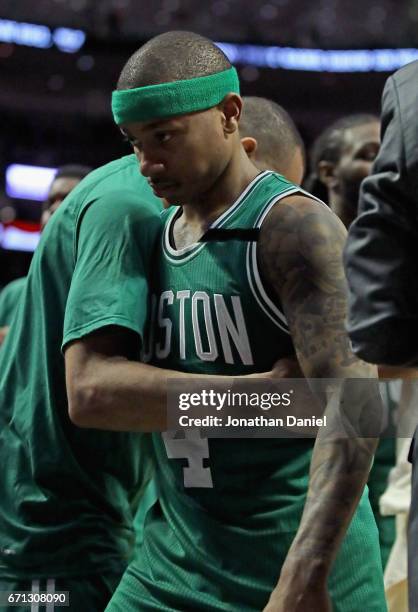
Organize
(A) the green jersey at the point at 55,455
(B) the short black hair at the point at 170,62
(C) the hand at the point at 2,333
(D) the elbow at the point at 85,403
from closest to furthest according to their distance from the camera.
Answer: (D) the elbow at the point at 85,403, (B) the short black hair at the point at 170,62, (A) the green jersey at the point at 55,455, (C) the hand at the point at 2,333

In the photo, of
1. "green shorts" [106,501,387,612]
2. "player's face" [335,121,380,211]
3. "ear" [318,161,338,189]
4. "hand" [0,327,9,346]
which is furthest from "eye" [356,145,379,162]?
"green shorts" [106,501,387,612]

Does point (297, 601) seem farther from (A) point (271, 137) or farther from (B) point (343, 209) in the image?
(B) point (343, 209)

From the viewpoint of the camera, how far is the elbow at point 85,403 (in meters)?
2.42

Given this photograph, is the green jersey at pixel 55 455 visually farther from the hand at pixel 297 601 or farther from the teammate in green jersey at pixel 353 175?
the teammate in green jersey at pixel 353 175

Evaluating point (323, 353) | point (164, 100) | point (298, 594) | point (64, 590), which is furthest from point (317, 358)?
point (64, 590)

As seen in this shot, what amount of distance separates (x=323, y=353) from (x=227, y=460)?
1.17 feet

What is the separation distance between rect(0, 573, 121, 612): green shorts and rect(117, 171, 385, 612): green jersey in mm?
410

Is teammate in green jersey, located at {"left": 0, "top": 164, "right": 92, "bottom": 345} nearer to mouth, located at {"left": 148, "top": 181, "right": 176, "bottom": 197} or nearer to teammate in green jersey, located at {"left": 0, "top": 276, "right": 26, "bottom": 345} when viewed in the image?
teammate in green jersey, located at {"left": 0, "top": 276, "right": 26, "bottom": 345}

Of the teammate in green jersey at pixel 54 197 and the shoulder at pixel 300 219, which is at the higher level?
the shoulder at pixel 300 219

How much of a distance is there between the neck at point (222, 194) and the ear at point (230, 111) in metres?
0.07

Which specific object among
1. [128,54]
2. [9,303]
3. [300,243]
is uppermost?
[300,243]

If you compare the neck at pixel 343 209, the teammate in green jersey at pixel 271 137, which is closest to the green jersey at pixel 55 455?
the teammate in green jersey at pixel 271 137

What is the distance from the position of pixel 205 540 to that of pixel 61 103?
15.7 metres

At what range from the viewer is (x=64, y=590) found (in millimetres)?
2918
